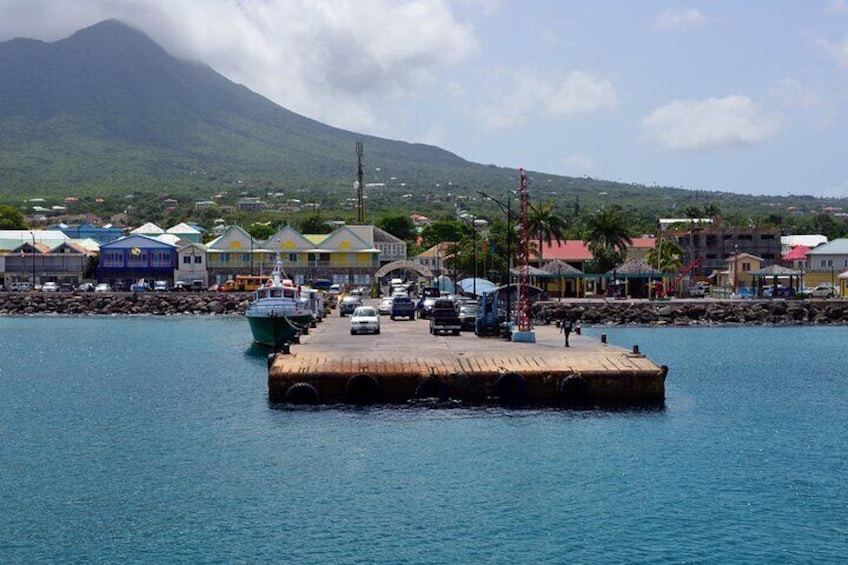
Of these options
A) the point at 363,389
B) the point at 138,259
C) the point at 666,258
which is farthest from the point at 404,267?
the point at 363,389

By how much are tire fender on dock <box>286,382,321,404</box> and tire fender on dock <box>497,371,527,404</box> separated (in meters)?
6.65

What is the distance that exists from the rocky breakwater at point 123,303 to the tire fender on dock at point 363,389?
73830mm

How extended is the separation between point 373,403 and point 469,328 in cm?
2262

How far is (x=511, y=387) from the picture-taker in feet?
141

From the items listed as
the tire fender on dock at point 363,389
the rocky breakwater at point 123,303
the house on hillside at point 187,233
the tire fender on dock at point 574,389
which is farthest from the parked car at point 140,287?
the tire fender on dock at point 574,389

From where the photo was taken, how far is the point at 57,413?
44844 millimetres

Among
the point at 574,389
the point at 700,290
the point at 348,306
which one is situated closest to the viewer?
the point at 574,389

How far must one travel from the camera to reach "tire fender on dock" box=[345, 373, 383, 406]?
1697 inches

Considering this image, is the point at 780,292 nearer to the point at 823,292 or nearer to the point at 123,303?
the point at 823,292

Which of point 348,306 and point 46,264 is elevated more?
point 46,264

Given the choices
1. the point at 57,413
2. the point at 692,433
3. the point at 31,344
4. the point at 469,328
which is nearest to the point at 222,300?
the point at 31,344

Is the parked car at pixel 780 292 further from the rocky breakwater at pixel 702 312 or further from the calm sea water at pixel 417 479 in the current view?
the calm sea water at pixel 417 479

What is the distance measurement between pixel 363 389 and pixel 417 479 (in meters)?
11.3

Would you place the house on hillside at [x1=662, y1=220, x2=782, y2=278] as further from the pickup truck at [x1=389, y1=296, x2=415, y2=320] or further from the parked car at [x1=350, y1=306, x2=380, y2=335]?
the parked car at [x1=350, y1=306, x2=380, y2=335]
